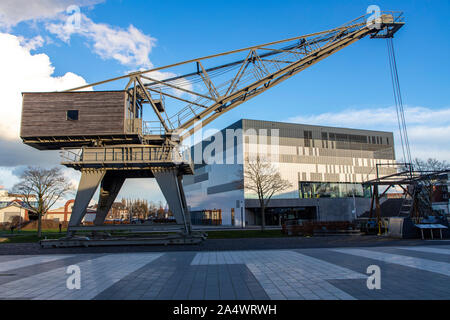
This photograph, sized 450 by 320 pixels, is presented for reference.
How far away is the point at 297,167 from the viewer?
56.3m

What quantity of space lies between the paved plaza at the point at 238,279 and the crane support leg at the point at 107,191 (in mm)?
11641

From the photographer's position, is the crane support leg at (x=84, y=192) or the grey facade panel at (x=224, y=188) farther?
Answer: the grey facade panel at (x=224, y=188)

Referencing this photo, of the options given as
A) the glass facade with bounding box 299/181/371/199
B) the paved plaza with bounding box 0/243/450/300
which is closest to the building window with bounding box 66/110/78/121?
the paved plaza with bounding box 0/243/450/300

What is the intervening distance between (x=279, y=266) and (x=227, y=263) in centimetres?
204

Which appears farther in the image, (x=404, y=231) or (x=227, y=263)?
(x=404, y=231)

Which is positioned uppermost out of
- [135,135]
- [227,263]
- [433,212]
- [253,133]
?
[253,133]

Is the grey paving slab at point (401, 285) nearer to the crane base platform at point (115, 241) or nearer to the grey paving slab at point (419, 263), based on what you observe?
the grey paving slab at point (419, 263)

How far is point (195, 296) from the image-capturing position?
22.1ft

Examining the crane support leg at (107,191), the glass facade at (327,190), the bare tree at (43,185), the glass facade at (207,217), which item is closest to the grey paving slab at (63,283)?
the crane support leg at (107,191)

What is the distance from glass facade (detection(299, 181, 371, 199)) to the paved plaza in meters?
45.0

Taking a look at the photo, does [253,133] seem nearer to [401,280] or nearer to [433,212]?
[433,212]

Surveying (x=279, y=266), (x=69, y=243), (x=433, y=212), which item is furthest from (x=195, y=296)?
(x=433, y=212)

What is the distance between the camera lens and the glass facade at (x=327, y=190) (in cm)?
5647

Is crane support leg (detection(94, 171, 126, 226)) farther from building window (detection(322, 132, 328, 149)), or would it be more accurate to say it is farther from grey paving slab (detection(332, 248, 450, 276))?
building window (detection(322, 132, 328, 149))
